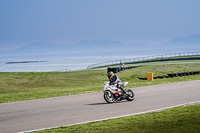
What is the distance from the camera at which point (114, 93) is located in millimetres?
18500

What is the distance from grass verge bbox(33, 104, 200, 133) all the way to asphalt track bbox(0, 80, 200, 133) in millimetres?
1180

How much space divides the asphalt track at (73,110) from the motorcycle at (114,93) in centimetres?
30

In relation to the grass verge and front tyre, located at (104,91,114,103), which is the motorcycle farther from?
the grass verge

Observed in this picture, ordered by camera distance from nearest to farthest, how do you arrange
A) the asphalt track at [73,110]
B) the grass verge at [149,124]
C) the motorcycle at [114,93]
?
the grass verge at [149,124]
the asphalt track at [73,110]
the motorcycle at [114,93]

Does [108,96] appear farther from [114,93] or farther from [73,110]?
[73,110]

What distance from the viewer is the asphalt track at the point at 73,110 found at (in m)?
13.5

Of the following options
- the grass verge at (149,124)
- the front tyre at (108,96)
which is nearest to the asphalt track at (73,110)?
the front tyre at (108,96)

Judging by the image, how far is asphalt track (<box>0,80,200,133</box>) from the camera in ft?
44.1

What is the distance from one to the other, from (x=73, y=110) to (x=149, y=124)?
5138 mm

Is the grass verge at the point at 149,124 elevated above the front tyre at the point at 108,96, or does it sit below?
below

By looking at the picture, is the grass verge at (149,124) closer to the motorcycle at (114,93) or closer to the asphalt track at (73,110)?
the asphalt track at (73,110)

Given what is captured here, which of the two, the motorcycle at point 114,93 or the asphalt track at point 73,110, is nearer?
the asphalt track at point 73,110

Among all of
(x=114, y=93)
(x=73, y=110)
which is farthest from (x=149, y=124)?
(x=114, y=93)

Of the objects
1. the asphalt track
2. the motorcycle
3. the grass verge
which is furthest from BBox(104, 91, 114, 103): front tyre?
the grass verge
